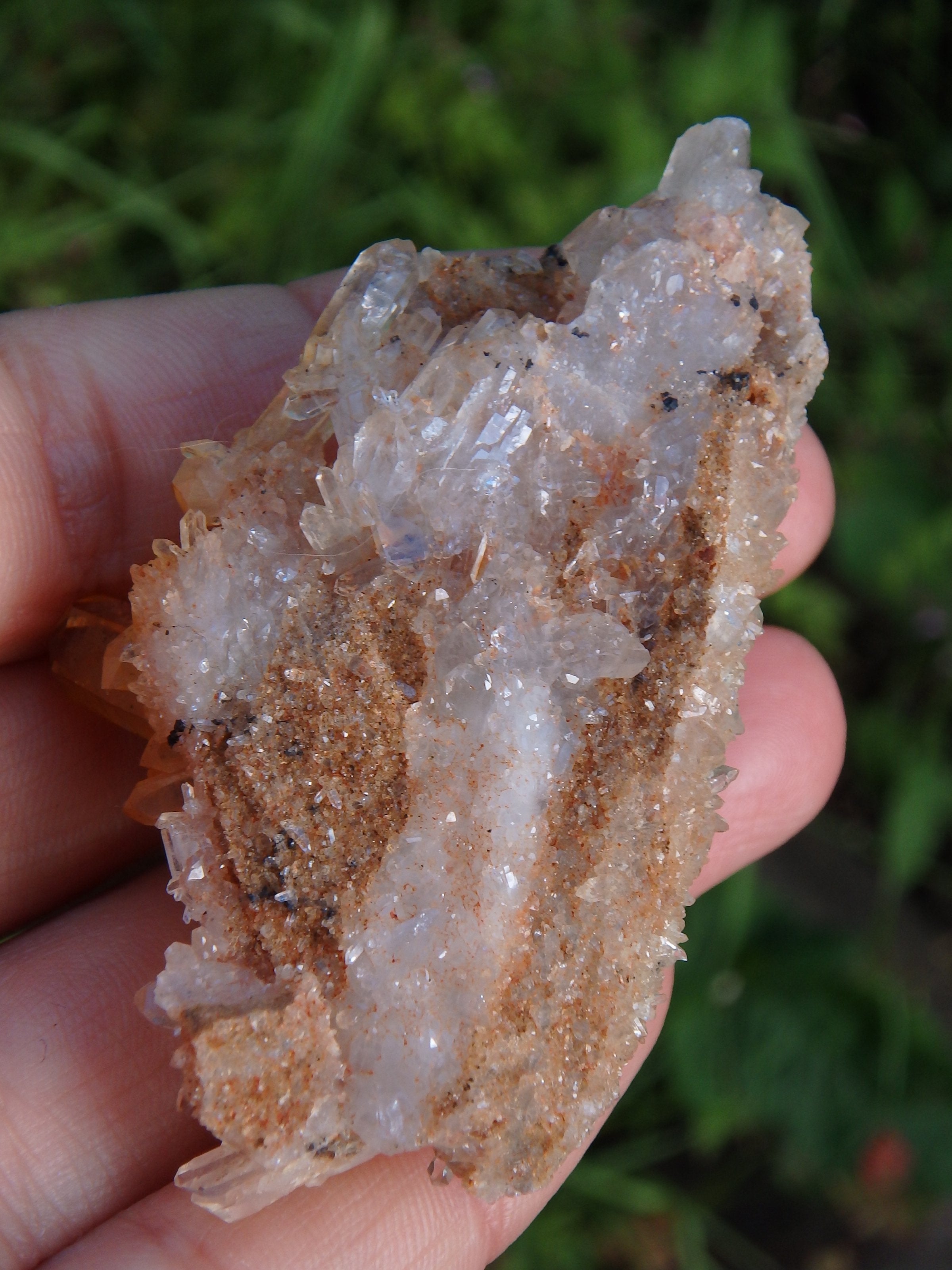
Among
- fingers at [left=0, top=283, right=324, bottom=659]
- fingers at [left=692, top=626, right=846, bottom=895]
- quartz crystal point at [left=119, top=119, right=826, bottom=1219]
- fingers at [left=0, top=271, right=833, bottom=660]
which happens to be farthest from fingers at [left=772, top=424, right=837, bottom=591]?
fingers at [left=0, top=283, right=324, bottom=659]

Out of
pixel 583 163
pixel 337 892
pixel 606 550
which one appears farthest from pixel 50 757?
pixel 583 163

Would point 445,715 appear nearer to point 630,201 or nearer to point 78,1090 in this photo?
point 78,1090

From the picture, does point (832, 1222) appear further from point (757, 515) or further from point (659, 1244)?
point (757, 515)

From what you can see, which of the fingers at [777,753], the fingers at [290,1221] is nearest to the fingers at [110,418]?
the fingers at [777,753]

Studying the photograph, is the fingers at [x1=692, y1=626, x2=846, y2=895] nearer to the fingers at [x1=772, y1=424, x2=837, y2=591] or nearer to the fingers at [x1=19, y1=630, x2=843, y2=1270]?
the fingers at [x1=772, y1=424, x2=837, y2=591]

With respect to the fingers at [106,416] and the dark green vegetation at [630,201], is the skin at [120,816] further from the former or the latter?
the dark green vegetation at [630,201]

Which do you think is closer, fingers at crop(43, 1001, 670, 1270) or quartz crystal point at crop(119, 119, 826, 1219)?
quartz crystal point at crop(119, 119, 826, 1219)
